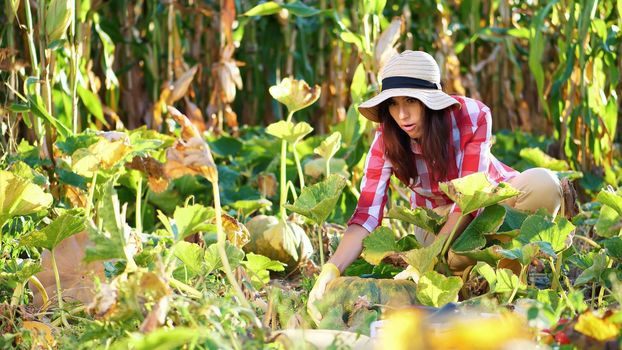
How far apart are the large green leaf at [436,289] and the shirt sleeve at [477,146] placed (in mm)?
401

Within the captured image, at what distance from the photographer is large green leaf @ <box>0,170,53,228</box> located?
1.71 meters

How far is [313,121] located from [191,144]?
379cm

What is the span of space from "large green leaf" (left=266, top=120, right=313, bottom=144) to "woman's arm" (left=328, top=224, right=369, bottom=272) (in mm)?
263

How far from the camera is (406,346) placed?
3.06 feet

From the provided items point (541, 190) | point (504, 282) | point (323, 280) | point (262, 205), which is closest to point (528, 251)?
point (504, 282)

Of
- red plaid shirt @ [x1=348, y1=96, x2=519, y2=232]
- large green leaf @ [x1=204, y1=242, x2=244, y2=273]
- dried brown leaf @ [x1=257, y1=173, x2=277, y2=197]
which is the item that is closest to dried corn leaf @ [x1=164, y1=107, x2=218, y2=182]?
large green leaf @ [x1=204, y1=242, x2=244, y2=273]

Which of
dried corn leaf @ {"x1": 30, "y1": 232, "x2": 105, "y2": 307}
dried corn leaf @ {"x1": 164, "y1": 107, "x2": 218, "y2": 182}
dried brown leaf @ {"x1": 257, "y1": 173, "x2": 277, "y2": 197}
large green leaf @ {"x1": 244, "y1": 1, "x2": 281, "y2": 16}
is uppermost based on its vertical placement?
dried corn leaf @ {"x1": 164, "y1": 107, "x2": 218, "y2": 182}

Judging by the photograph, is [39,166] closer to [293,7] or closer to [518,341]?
[293,7]

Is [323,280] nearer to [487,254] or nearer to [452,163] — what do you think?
[487,254]

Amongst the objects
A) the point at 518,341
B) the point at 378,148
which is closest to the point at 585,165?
the point at 378,148

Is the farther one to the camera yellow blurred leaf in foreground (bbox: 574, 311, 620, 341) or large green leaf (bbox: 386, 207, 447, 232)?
large green leaf (bbox: 386, 207, 447, 232)

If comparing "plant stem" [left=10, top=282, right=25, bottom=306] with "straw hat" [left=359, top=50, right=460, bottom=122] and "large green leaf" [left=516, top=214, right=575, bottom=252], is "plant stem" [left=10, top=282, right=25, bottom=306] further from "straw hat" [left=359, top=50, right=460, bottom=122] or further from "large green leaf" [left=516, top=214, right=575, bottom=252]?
"large green leaf" [left=516, top=214, right=575, bottom=252]

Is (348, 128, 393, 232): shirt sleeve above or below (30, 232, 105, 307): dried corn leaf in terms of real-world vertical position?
above

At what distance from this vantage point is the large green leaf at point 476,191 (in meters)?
1.68
